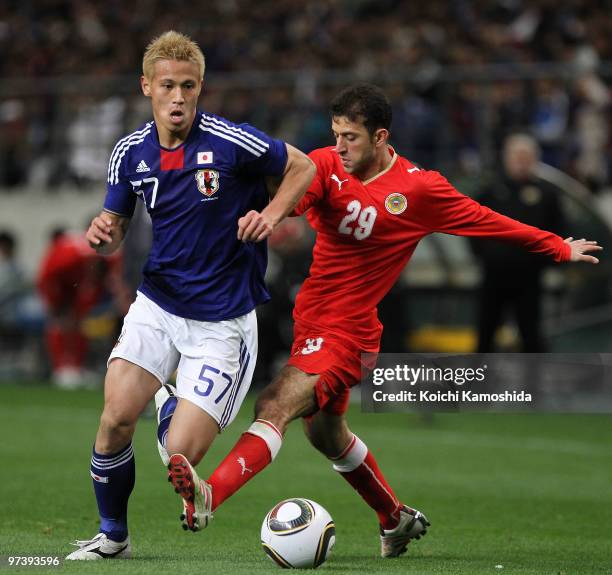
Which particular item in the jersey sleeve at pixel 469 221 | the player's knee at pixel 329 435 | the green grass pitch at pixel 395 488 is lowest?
the green grass pitch at pixel 395 488

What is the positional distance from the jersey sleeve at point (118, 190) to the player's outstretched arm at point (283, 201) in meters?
0.60

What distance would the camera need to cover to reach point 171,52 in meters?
6.52

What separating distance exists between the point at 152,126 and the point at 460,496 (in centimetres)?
442

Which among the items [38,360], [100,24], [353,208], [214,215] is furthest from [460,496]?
[100,24]

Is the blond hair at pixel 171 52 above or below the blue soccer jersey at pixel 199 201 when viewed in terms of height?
above

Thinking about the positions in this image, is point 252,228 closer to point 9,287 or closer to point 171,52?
point 171,52

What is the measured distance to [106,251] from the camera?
6.74 m

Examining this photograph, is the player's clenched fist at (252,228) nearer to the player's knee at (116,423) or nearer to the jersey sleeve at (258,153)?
the jersey sleeve at (258,153)

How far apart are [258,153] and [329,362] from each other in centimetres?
112

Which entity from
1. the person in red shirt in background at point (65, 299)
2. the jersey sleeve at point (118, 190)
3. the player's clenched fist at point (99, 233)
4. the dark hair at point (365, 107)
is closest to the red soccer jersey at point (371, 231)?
the dark hair at point (365, 107)

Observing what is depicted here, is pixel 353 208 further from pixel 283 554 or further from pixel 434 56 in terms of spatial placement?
pixel 434 56

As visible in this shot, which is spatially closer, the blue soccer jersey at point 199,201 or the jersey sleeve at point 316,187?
the blue soccer jersey at point 199,201

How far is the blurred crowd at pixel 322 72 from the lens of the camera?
18.6m

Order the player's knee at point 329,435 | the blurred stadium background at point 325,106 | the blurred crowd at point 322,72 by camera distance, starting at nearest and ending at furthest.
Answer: the player's knee at point 329,435
the blurred stadium background at point 325,106
the blurred crowd at point 322,72
